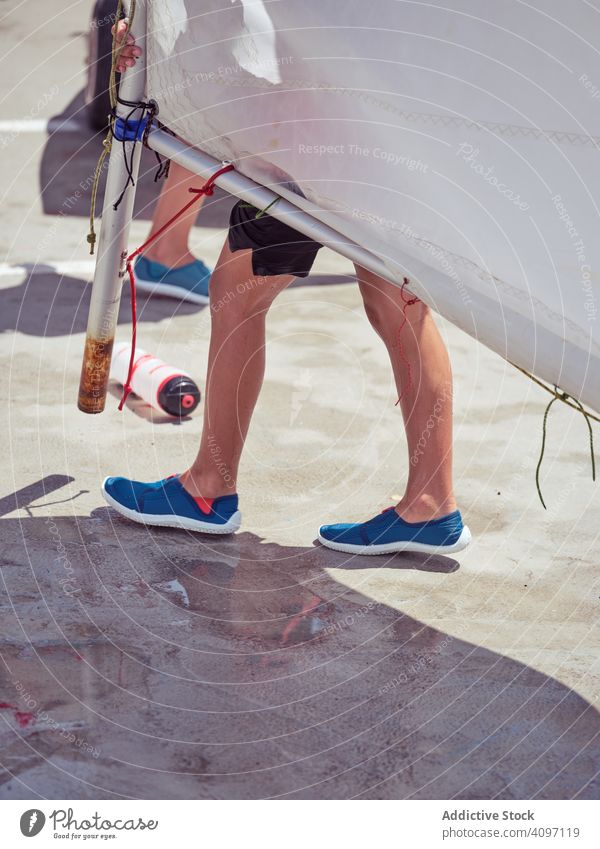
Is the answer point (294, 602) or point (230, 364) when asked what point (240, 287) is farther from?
point (294, 602)

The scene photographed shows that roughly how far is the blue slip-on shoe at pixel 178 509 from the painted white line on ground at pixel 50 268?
1.78 metres

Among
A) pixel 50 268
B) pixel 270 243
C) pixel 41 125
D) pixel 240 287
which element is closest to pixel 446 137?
pixel 270 243

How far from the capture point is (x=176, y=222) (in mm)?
4406

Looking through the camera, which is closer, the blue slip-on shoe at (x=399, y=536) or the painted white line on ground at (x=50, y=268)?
the blue slip-on shoe at (x=399, y=536)

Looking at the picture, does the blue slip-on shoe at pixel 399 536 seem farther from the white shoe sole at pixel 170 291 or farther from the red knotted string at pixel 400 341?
the white shoe sole at pixel 170 291

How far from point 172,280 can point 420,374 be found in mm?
1861

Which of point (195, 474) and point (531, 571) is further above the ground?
point (195, 474)

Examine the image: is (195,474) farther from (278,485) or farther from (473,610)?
(473,610)

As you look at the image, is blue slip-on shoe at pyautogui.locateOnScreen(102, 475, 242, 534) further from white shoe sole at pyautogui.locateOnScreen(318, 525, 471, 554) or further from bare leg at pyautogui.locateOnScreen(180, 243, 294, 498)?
white shoe sole at pyautogui.locateOnScreen(318, 525, 471, 554)

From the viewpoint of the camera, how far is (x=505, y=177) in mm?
2131

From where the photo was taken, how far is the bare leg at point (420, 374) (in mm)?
2793

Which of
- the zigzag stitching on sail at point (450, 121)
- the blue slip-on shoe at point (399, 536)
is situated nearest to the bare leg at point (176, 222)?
the blue slip-on shoe at point (399, 536)
